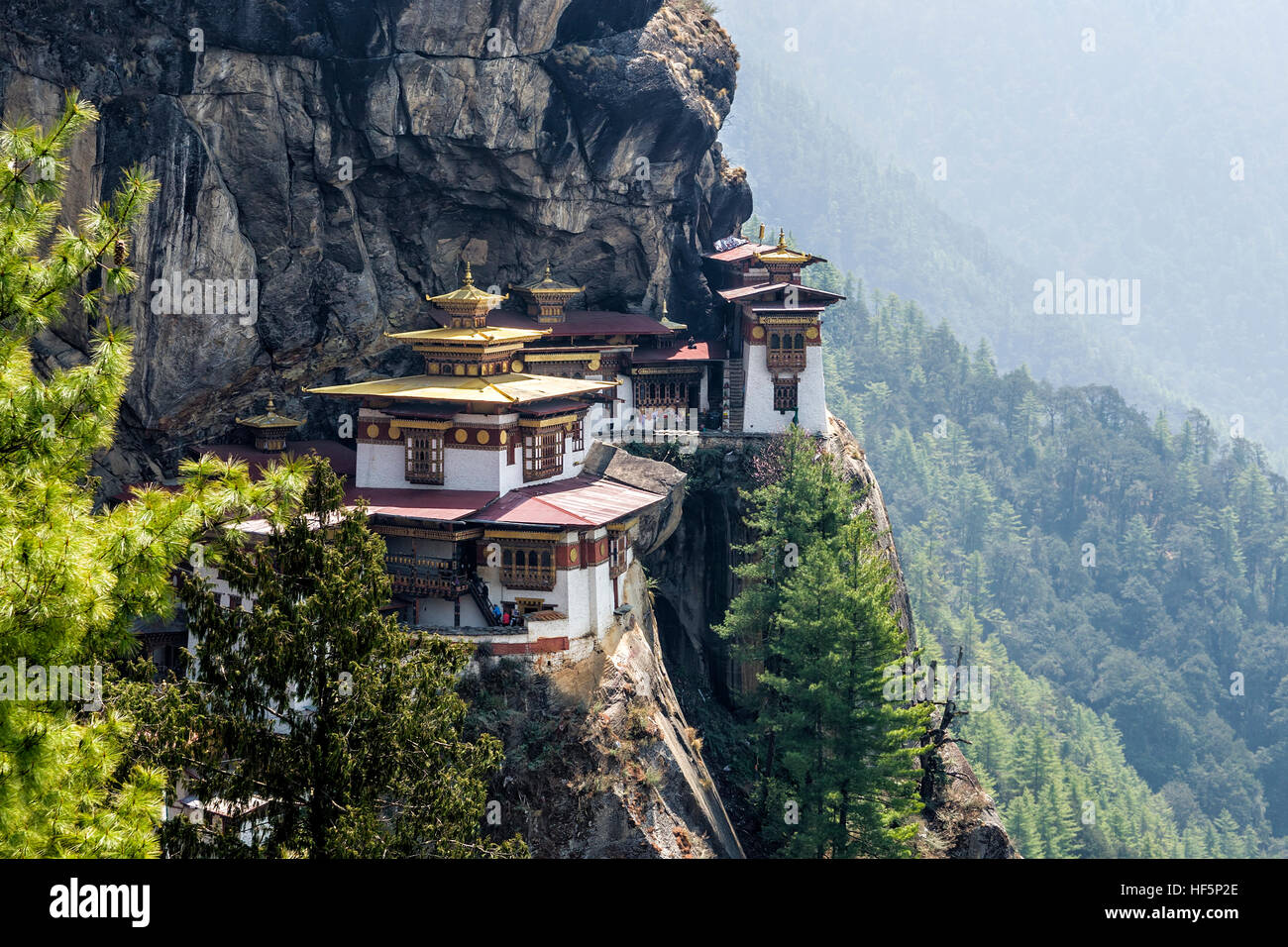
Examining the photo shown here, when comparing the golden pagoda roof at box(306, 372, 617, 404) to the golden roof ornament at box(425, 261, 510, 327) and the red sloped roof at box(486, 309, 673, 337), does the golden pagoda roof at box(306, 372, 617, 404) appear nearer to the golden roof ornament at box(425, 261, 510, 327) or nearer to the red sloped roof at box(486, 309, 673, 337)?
the golden roof ornament at box(425, 261, 510, 327)

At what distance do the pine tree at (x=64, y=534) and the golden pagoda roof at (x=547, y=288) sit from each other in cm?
3076

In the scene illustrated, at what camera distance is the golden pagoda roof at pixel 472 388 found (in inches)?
1435

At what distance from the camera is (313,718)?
2180 centimetres

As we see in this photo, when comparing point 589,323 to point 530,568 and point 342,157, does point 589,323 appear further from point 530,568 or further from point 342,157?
point 530,568


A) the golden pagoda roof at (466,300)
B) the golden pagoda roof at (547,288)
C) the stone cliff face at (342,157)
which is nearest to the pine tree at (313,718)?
the golden pagoda roof at (466,300)

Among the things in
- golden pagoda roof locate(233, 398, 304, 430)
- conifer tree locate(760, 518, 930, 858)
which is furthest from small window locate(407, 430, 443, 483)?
conifer tree locate(760, 518, 930, 858)

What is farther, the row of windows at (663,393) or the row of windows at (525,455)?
the row of windows at (663,393)

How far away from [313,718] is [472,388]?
16733 millimetres

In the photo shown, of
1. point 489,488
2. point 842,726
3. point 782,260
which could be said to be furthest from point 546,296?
point 842,726

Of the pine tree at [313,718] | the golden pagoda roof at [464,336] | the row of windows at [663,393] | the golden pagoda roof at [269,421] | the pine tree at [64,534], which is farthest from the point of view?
the row of windows at [663,393]

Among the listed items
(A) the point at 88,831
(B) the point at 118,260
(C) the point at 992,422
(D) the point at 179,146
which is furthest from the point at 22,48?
(C) the point at 992,422

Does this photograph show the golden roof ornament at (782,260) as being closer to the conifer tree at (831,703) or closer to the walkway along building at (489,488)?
the walkway along building at (489,488)

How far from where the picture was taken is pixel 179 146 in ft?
125
